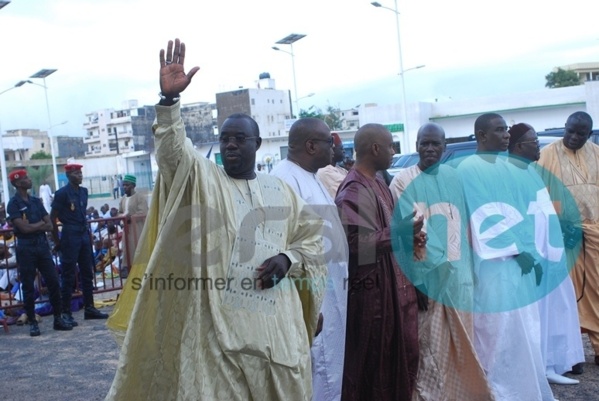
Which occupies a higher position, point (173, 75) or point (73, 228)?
point (173, 75)

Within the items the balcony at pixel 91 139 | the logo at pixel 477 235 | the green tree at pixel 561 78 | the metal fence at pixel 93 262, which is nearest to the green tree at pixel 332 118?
the green tree at pixel 561 78

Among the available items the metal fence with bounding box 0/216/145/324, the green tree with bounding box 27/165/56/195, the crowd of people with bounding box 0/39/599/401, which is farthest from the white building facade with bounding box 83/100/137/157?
the crowd of people with bounding box 0/39/599/401

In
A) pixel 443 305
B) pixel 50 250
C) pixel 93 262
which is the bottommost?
pixel 93 262

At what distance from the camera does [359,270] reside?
4887 mm

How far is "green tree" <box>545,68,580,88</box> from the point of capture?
71.1 meters

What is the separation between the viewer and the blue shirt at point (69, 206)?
30.7ft

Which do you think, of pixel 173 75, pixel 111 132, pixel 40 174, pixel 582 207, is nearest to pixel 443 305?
pixel 582 207

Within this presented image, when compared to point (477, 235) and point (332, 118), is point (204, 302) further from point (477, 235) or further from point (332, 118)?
point (332, 118)

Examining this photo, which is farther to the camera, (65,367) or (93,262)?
(93,262)

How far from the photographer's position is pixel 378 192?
5.09 meters

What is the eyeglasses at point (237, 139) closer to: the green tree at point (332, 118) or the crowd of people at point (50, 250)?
the crowd of people at point (50, 250)

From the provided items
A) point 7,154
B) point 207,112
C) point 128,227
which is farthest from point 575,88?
point 7,154

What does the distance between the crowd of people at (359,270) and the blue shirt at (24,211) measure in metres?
3.69

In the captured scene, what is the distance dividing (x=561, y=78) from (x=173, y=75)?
74.4 m
